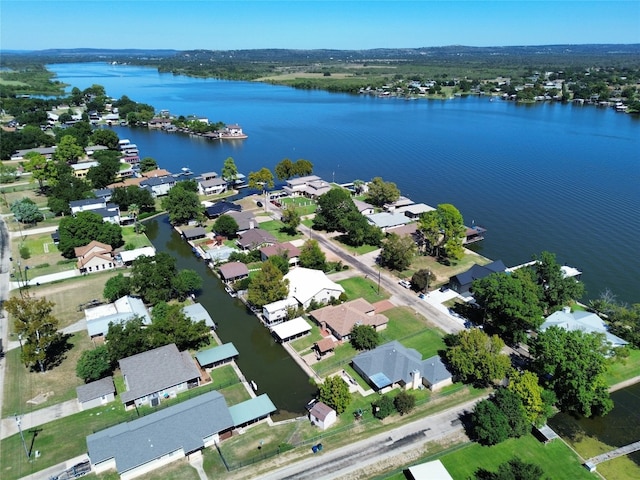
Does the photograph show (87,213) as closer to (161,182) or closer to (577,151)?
(161,182)

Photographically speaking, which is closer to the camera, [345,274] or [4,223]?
[345,274]

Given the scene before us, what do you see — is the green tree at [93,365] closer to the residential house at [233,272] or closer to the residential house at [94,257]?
the residential house at [233,272]

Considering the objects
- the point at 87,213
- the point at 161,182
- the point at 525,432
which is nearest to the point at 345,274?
the point at 525,432

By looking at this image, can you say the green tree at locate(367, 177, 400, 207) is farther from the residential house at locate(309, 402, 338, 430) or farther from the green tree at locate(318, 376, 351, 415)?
the residential house at locate(309, 402, 338, 430)

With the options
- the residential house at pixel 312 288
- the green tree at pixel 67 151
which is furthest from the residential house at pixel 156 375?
the green tree at pixel 67 151

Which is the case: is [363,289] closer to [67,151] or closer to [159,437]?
[159,437]

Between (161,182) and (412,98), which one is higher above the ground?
(412,98)

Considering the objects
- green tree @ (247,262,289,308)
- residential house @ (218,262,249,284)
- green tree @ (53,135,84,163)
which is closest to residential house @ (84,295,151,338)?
residential house @ (218,262,249,284)
